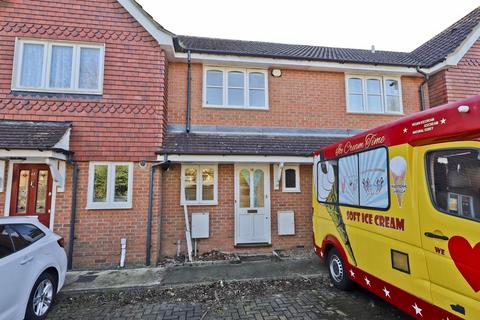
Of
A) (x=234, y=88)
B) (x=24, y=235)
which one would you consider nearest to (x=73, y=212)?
(x=24, y=235)

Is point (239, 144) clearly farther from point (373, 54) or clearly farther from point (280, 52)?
point (373, 54)

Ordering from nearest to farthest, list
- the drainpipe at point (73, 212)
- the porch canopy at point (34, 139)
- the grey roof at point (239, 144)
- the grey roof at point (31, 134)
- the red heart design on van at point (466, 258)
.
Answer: the red heart design on van at point (466, 258)
the porch canopy at point (34, 139)
the grey roof at point (31, 134)
the drainpipe at point (73, 212)
the grey roof at point (239, 144)

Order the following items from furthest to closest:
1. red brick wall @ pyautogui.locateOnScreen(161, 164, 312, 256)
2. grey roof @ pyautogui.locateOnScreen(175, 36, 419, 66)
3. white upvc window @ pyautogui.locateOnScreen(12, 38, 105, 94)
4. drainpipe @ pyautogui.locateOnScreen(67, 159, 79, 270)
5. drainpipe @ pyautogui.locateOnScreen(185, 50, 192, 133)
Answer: grey roof @ pyautogui.locateOnScreen(175, 36, 419, 66) → drainpipe @ pyautogui.locateOnScreen(185, 50, 192, 133) → red brick wall @ pyautogui.locateOnScreen(161, 164, 312, 256) → white upvc window @ pyautogui.locateOnScreen(12, 38, 105, 94) → drainpipe @ pyautogui.locateOnScreen(67, 159, 79, 270)

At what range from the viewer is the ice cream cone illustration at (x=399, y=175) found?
3436 millimetres

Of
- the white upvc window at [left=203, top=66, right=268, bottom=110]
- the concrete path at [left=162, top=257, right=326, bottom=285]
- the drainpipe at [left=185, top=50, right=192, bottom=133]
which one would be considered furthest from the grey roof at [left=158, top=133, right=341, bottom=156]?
the concrete path at [left=162, top=257, right=326, bottom=285]

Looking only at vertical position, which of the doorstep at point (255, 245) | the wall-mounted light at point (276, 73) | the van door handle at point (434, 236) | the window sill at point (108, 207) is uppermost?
the wall-mounted light at point (276, 73)

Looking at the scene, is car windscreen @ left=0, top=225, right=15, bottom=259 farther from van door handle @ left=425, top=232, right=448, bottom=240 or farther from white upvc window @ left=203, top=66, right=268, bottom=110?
white upvc window @ left=203, top=66, right=268, bottom=110

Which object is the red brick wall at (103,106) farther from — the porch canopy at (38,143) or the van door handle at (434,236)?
the van door handle at (434,236)

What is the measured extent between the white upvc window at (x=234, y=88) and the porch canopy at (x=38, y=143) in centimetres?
379

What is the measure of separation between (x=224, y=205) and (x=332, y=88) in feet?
16.9

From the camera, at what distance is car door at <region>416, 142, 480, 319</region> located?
8.46 feet

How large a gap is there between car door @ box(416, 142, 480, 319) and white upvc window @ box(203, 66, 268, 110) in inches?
221

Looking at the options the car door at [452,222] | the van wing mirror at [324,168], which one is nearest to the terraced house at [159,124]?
the van wing mirror at [324,168]

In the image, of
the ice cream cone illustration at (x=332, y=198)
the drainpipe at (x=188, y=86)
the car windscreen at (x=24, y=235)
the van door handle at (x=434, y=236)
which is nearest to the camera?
the van door handle at (x=434, y=236)
